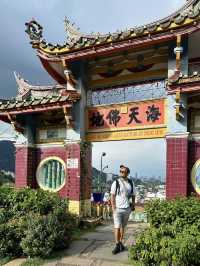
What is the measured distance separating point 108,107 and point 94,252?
522 centimetres

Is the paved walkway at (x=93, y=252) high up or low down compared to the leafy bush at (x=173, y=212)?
down

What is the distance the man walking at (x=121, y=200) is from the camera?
849 cm

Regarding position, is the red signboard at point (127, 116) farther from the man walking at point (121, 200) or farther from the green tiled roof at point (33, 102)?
the man walking at point (121, 200)

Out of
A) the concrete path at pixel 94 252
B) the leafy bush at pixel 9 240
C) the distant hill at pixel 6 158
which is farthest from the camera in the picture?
the distant hill at pixel 6 158

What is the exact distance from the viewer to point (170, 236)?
6617mm

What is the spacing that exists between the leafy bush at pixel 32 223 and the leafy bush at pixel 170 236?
2.62 meters

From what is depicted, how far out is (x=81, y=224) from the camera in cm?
1212

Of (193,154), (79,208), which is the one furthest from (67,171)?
(193,154)

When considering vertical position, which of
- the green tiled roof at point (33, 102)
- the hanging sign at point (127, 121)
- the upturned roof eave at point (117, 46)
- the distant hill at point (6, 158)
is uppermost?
the upturned roof eave at point (117, 46)

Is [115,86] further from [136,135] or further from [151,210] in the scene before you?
[151,210]

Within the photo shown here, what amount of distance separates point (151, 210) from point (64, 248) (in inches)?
123

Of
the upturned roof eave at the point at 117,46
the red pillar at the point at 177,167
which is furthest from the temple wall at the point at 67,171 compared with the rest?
the red pillar at the point at 177,167

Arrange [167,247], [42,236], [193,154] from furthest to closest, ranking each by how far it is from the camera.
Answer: [193,154] → [42,236] → [167,247]

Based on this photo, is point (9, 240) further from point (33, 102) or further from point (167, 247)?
point (33, 102)
